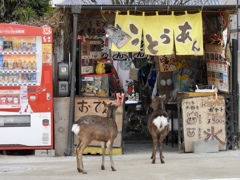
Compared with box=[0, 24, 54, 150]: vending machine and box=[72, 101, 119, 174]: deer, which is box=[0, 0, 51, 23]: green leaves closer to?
box=[0, 24, 54, 150]: vending machine

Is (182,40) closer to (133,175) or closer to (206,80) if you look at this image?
(206,80)

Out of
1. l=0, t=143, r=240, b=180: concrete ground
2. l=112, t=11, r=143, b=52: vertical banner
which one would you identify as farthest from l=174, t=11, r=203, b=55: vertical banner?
l=0, t=143, r=240, b=180: concrete ground

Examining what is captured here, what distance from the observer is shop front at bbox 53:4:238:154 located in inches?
474

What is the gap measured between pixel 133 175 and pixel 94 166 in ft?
4.08

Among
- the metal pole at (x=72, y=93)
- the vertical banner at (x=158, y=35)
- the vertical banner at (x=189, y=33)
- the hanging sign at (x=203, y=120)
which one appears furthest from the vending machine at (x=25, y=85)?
the hanging sign at (x=203, y=120)

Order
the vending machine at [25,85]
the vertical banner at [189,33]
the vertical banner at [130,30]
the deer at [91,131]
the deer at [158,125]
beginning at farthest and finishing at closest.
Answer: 1. the vertical banner at [189,33]
2. the vertical banner at [130,30]
3. the vending machine at [25,85]
4. the deer at [158,125]
5. the deer at [91,131]

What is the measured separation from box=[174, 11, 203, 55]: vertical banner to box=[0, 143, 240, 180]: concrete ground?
2.24 metres

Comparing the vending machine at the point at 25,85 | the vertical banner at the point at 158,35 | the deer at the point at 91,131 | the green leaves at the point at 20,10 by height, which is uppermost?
the green leaves at the point at 20,10

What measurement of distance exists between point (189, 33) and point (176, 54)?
1.80 ft

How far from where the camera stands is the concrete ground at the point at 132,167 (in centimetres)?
972

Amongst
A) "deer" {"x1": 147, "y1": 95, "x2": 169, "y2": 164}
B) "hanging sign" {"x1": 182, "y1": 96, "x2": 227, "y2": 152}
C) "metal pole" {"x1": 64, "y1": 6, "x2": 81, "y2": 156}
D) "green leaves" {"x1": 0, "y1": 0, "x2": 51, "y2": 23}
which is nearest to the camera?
"deer" {"x1": 147, "y1": 95, "x2": 169, "y2": 164}

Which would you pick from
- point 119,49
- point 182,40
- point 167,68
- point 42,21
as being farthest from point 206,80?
point 42,21

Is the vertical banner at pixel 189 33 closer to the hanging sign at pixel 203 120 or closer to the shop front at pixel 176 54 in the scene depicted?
the shop front at pixel 176 54

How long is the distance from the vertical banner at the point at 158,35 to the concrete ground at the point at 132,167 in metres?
2.25
